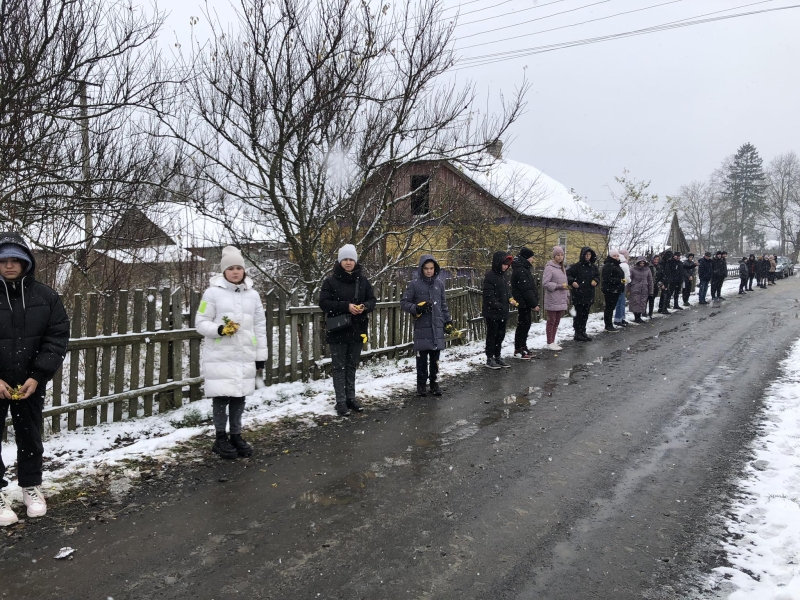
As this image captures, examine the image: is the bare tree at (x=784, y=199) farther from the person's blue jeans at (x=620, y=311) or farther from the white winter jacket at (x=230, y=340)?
the white winter jacket at (x=230, y=340)

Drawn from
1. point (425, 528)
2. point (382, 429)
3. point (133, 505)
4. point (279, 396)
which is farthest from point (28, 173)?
point (425, 528)

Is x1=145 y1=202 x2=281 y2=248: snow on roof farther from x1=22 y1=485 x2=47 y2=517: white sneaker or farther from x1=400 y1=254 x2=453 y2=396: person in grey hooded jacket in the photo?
x1=22 y1=485 x2=47 y2=517: white sneaker

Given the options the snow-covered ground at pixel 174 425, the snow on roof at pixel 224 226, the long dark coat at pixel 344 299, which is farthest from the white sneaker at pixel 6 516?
the snow on roof at pixel 224 226

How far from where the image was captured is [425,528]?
3.44m

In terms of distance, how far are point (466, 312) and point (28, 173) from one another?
25.9 feet

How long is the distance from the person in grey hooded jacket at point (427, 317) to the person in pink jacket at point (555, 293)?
400cm

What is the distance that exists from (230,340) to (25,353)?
5.23 ft

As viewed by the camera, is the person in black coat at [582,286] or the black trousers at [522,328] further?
the person in black coat at [582,286]

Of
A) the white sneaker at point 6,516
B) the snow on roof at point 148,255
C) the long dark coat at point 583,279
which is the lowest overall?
the white sneaker at point 6,516

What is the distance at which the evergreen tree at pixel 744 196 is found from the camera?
3034 inches

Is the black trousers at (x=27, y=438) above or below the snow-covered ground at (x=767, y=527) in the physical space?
above

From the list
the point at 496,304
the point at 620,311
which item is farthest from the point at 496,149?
the point at 620,311

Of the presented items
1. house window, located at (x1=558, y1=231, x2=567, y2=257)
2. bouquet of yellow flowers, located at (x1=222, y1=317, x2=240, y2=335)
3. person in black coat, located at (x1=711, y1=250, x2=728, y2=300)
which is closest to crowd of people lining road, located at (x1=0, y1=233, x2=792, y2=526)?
bouquet of yellow flowers, located at (x1=222, y1=317, x2=240, y2=335)

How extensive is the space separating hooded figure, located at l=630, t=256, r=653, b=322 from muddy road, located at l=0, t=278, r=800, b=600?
8.54 m
